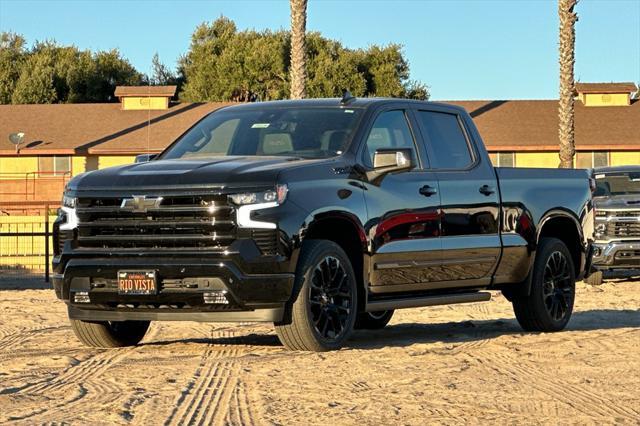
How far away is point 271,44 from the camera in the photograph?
70750 mm

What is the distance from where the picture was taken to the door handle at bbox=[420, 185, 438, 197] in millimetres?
11102

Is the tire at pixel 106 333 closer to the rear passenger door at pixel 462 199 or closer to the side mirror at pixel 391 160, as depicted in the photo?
the side mirror at pixel 391 160

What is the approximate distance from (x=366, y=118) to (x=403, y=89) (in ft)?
197

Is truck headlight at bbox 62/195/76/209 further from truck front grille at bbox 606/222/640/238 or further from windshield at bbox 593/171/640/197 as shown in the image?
windshield at bbox 593/171/640/197

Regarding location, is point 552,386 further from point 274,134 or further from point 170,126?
point 170,126

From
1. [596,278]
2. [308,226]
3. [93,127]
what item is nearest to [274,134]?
[308,226]

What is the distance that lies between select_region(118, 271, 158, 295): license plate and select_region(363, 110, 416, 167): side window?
226 cm

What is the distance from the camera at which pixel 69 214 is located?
10219 millimetres

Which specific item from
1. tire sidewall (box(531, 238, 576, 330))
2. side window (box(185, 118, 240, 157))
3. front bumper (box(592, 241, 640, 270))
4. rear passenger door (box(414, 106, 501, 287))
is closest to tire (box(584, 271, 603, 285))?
front bumper (box(592, 241, 640, 270))

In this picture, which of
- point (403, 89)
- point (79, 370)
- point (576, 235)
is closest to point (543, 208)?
point (576, 235)

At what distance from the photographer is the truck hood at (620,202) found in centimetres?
2112

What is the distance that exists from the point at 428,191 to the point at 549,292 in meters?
2.32

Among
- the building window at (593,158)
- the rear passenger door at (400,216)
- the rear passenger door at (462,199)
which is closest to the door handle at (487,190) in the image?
the rear passenger door at (462,199)

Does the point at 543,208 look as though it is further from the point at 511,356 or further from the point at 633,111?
the point at 633,111
